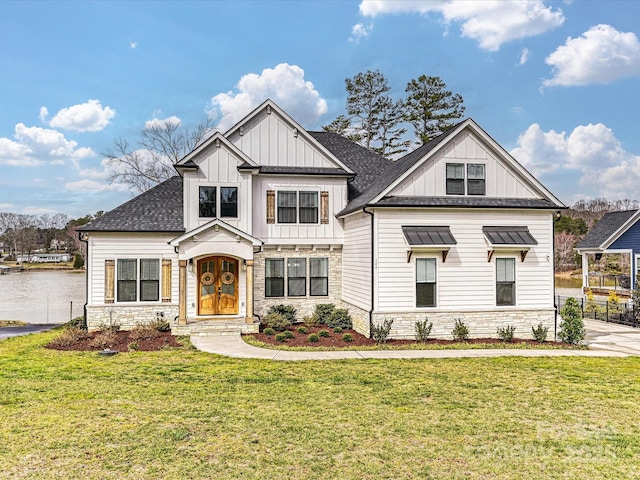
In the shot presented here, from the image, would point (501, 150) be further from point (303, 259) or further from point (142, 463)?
point (142, 463)

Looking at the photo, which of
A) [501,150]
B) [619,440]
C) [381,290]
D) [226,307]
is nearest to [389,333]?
[381,290]

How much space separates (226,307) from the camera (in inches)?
660

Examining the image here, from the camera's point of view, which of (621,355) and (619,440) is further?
(621,355)

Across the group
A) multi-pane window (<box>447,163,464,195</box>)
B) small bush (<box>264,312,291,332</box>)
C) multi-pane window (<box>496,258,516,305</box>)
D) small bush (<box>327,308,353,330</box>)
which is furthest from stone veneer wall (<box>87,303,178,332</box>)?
multi-pane window (<box>496,258,516,305</box>)

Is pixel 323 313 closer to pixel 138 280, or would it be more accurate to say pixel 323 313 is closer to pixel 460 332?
pixel 460 332

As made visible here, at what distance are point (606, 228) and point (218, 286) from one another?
2167 cm

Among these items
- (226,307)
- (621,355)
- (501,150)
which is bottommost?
(621,355)

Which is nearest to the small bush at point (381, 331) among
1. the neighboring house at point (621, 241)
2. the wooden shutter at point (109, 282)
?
the wooden shutter at point (109, 282)

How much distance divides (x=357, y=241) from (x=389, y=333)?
352 cm

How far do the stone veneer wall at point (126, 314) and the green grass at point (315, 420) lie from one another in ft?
16.0

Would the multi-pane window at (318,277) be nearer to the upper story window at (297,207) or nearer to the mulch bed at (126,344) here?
the upper story window at (297,207)

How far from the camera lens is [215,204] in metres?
16.8

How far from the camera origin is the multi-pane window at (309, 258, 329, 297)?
17.8 meters

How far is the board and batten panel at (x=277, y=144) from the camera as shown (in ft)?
57.9
